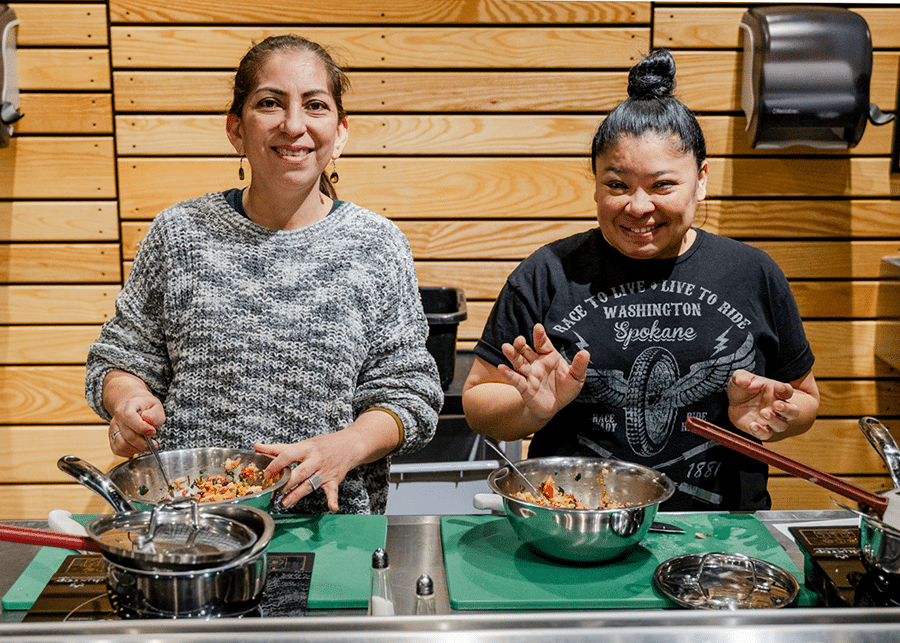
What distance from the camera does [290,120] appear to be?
1851 millimetres

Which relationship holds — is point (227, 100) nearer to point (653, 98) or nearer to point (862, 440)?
point (653, 98)

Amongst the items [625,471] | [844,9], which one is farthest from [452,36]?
[625,471]

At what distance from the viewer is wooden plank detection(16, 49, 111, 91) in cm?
363

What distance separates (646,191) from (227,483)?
113 cm

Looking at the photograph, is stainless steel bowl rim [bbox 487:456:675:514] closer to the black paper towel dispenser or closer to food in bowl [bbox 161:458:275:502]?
food in bowl [bbox 161:458:275:502]

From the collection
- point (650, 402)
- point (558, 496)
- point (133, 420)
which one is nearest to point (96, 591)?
point (133, 420)

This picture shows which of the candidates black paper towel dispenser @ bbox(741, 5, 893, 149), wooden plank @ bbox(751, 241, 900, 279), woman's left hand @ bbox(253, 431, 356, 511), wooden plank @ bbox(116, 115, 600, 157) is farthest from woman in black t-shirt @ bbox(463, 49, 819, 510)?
wooden plank @ bbox(751, 241, 900, 279)

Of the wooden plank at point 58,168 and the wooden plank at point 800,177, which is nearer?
the wooden plank at point 58,168

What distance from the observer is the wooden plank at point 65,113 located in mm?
3666

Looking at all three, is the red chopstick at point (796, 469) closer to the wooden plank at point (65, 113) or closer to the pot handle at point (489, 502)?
the pot handle at point (489, 502)

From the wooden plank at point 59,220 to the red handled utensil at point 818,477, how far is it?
3116 mm

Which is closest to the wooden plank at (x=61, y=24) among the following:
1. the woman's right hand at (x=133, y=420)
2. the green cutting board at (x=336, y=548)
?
the woman's right hand at (x=133, y=420)

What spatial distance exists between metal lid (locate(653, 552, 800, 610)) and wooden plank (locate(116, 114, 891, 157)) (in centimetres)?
264

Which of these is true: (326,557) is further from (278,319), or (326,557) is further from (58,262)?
(58,262)
